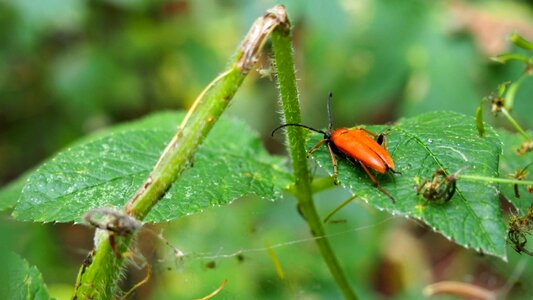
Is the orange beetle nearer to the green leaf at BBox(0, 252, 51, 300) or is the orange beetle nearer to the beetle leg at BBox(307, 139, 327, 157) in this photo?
the beetle leg at BBox(307, 139, 327, 157)

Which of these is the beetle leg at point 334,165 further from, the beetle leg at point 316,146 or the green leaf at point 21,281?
the green leaf at point 21,281

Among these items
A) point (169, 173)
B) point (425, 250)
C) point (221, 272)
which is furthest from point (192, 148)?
point (425, 250)

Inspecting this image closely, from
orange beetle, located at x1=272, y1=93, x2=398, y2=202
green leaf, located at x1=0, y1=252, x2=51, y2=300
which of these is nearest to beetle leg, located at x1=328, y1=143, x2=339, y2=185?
orange beetle, located at x1=272, y1=93, x2=398, y2=202

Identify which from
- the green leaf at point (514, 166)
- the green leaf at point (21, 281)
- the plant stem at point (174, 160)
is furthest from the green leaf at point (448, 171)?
the green leaf at point (21, 281)

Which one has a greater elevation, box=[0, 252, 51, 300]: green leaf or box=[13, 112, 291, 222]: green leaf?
box=[13, 112, 291, 222]: green leaf

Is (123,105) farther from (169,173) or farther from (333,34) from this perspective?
(169,173)

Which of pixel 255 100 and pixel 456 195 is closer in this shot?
pixel 456 195

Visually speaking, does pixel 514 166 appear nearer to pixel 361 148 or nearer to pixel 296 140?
pixel 361 148
